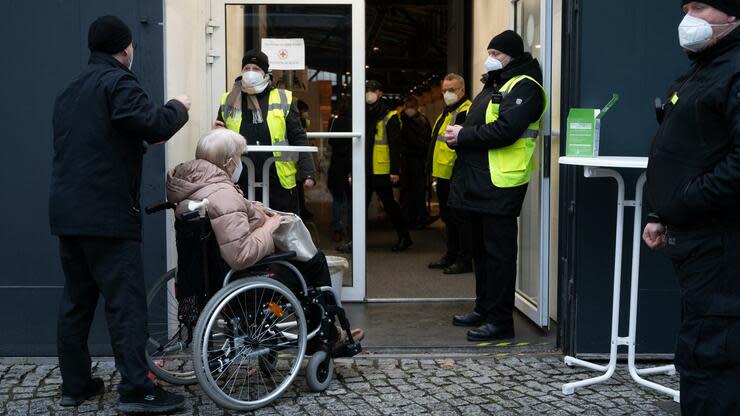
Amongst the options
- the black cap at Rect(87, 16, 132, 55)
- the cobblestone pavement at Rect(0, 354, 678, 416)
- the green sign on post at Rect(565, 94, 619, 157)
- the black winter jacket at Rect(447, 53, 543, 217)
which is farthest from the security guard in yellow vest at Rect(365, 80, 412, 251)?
the black cap at Rect(87, 16, 132, 55)

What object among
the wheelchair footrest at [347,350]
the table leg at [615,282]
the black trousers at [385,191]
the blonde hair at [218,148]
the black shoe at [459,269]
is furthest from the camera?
the black trousers at [385,191]

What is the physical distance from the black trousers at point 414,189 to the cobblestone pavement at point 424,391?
536cm

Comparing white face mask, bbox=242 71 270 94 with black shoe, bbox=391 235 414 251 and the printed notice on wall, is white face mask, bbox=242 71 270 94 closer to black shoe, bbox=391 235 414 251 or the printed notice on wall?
the printed notice on wall

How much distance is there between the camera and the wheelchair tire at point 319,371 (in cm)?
450

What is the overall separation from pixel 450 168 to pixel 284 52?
2106mm

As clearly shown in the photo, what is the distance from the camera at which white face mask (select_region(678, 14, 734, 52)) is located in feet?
10.5

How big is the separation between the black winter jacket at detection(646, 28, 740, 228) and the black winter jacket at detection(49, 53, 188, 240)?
2.20 meters

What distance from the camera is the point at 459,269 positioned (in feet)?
26.5

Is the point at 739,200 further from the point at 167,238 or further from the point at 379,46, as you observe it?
the point at 379,46

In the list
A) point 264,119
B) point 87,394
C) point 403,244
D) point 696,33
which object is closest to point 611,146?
point 696,33

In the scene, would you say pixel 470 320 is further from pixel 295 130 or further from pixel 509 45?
pixel 509 45

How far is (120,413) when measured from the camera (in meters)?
4.28

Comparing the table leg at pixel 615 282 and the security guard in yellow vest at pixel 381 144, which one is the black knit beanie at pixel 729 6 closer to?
the table leg at pixel 615 282

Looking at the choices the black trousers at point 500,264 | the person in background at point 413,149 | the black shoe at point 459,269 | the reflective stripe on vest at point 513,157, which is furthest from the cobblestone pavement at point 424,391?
the person in background at point 413,149
